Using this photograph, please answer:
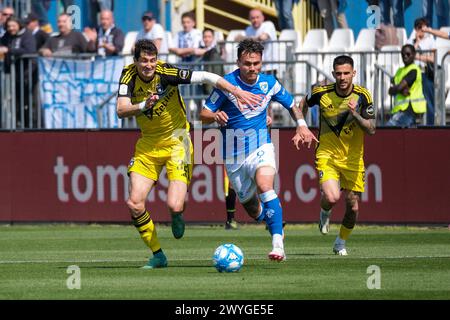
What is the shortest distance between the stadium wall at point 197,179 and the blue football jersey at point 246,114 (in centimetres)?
766

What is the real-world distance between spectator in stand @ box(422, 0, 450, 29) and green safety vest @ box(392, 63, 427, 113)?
2667mm

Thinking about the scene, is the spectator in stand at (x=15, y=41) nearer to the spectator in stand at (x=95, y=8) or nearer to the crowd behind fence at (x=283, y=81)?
the crowd behind fence at (x=283, y=81)

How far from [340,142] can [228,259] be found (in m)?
4.18

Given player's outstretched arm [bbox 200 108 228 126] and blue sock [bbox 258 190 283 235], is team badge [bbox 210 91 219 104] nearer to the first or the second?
player's outstretched arm [bbox 200 108 228 126]

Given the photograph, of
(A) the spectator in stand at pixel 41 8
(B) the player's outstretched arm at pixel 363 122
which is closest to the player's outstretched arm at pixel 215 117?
(B) the player's outstretched arm at pixel 363 122

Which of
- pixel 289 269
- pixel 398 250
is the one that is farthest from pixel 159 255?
pixel 398 250

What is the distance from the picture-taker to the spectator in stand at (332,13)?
28.4 m

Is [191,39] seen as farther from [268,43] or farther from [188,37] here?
[268,43]

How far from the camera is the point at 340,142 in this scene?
18.5 m

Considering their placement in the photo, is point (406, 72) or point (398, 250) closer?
point (398, 250)

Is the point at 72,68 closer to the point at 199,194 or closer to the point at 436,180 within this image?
the point at 199,194

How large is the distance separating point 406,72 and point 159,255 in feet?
32.1

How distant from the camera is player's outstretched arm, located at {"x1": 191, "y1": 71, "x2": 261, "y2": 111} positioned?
15.6m

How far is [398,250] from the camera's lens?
18500 mm
